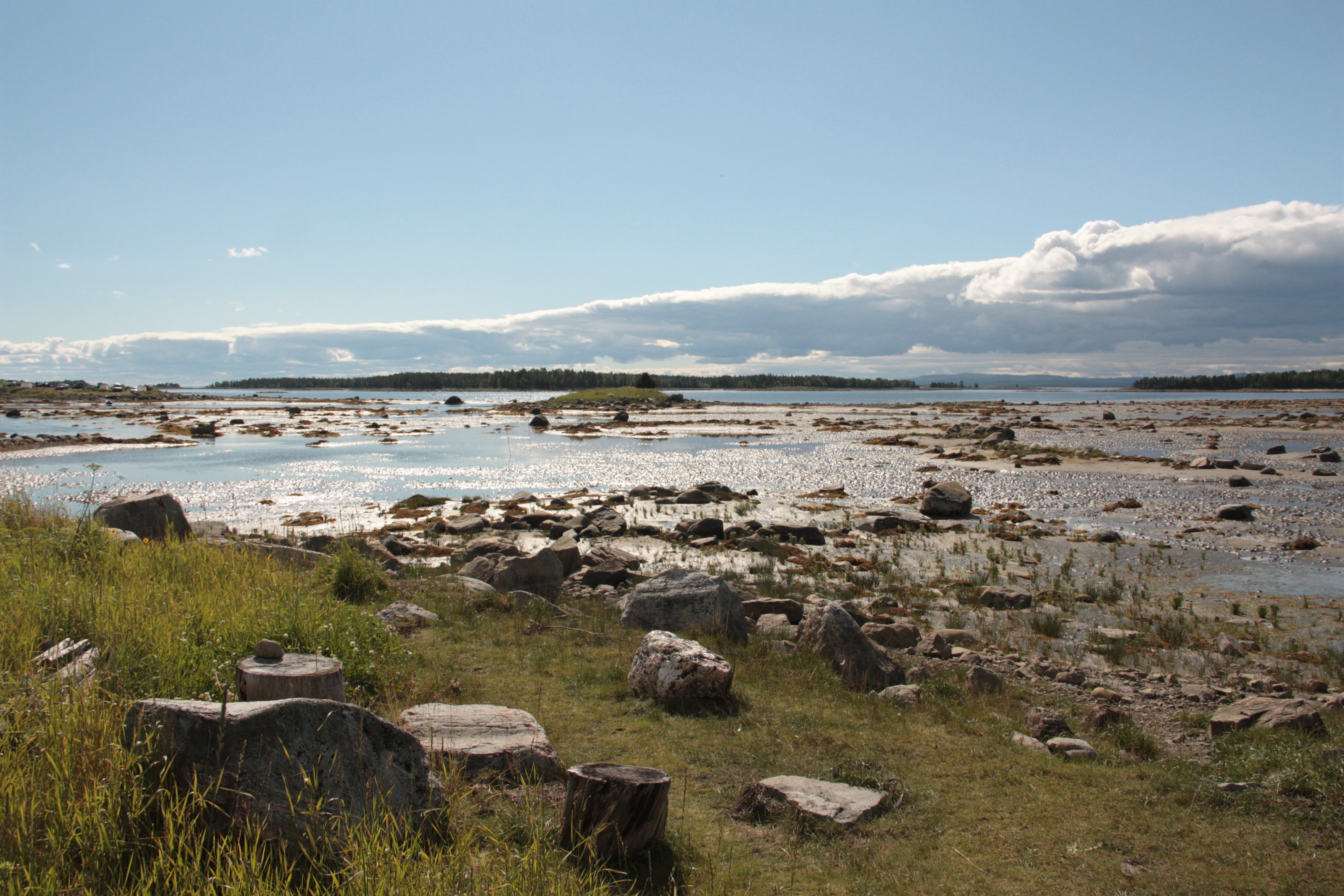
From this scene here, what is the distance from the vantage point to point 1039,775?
292 inches

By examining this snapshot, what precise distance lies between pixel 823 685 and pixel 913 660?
7.06 feet

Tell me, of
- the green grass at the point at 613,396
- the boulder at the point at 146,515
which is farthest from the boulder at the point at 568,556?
the green grass at the point at 613,396

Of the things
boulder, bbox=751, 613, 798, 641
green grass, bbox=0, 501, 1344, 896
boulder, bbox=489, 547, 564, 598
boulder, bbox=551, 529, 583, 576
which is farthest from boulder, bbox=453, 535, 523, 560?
green grass, bbox=0, 501, 1344, 896

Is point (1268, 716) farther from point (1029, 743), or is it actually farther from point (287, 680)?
point (287, 680)

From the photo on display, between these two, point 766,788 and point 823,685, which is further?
point 823,685

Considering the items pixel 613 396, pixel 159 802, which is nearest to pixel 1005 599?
pixel 159 802

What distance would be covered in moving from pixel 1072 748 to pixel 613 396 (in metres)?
115

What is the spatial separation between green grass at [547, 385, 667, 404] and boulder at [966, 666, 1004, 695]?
109014mm

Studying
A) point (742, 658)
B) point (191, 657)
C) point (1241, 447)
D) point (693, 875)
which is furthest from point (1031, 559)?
point (1241, 447)

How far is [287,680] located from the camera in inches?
243

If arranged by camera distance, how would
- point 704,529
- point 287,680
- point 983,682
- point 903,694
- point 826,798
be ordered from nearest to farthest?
point 287,680 → point 826,798 → point 903,694 → point 983,682 → point 704,529

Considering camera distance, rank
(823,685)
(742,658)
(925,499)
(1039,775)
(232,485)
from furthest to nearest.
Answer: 1. (232,485)
2. (925,499)
3. (742,658)
4. (823,685)
5. (1039,775)

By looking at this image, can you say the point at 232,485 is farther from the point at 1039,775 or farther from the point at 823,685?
the point at 1039,775

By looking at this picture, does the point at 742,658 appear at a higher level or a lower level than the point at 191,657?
lower
